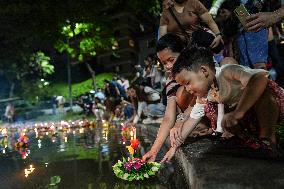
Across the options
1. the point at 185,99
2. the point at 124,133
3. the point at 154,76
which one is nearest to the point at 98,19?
the point at 154,76

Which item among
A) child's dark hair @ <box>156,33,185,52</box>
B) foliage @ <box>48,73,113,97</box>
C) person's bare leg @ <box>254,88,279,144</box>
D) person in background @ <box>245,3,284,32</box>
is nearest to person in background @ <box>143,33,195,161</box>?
child's dark hair @ <box>156,33,185,52</box>

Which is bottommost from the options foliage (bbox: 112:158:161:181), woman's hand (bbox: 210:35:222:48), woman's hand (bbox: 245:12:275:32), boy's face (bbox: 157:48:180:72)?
foliage (bbox: 112:158:161:181)

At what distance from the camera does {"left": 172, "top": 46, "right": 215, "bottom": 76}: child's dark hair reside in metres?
3.21

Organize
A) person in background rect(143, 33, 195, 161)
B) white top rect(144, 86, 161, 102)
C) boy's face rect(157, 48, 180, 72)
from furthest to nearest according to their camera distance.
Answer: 1. white top rect(144, 86, 161, 102)
2. boy's face rect(157, 48, 180, 72)
3. person in background rect(143, 33, 195, 161)

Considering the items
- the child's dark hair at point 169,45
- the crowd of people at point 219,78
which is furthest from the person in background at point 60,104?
the child's dark hair at point 169,45

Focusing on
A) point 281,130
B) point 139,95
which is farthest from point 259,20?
point 139,95

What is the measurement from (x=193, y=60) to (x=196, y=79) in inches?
6.6

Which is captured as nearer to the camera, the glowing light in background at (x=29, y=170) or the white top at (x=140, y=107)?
the glowing light in background at (x=29, y=170)

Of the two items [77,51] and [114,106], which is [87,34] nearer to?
[77,51]

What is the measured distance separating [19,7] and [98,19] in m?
7.73

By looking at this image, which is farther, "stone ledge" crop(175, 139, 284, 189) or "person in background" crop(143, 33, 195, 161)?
"person in background" crop(143, 33, 195, 161)

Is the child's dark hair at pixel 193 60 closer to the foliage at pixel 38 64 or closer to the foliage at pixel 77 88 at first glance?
the foliage at pixel 38 64

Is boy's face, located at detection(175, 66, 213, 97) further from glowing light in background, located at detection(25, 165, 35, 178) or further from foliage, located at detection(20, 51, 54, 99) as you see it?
foliage, located at detection(20, 51, 54, 99)

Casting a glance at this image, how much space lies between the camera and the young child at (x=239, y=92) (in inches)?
115
